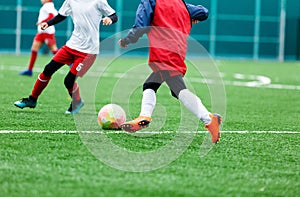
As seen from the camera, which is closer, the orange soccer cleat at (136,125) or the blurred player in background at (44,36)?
the orange soccer cleat at (136,125)

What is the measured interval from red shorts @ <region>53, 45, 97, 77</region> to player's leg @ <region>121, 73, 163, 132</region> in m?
1.85

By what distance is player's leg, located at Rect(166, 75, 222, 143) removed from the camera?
6398 millimetres

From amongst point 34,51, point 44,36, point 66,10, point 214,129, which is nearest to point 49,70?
point 66,10

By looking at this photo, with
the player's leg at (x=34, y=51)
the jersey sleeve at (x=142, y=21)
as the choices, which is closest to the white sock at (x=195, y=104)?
the jersey sleeve at (x=142, y=21)

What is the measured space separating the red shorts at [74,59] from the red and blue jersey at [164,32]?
79.8 inches

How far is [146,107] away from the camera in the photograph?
6746 mm

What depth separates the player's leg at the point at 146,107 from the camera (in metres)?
6.64

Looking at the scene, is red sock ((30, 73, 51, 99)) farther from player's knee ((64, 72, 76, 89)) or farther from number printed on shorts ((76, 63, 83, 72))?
number printed on shorts ((76, 63, 83, 72))

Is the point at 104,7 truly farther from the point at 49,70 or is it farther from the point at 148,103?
the point at 148,103

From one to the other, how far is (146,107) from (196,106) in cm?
48

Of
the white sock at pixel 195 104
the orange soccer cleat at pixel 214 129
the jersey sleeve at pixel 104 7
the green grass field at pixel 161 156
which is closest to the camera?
the green grass field at pixel 161 156

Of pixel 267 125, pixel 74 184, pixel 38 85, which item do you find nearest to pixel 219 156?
pixel 74 184

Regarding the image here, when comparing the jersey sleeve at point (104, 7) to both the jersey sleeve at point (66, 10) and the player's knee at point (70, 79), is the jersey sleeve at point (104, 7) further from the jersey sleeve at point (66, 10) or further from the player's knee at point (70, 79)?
the player's knee at point (70, 79)

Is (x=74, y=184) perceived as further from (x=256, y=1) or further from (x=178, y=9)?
(x=256, y=1)
